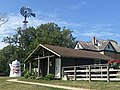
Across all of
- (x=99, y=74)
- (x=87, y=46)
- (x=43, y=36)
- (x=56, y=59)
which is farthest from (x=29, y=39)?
(x=99, y=74)

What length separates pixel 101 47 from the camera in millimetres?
60031

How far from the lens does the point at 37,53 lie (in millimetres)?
35344

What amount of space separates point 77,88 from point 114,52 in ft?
157

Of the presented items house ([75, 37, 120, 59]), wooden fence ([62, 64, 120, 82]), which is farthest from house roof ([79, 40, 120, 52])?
wooden fence ([62, 64, 120, 82])

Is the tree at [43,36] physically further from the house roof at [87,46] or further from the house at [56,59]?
the house at [56,59]

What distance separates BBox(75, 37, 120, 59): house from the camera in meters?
58.2

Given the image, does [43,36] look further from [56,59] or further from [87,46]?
[56,59]

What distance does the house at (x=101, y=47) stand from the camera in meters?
58.2

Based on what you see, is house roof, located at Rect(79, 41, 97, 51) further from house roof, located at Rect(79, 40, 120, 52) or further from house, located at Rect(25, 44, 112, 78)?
house, located at Rect(25, 44, 112, 78)

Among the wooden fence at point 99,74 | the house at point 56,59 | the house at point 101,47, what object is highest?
the house at point 101,47

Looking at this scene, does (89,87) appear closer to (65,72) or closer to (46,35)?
(65,72)

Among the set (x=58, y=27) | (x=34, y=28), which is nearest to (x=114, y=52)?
(x=58, y=27)

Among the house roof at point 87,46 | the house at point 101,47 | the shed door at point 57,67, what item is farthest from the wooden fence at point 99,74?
the house at point 101,47

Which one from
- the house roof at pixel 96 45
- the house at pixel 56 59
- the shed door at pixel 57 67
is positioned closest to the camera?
the house at pixel 56 59
